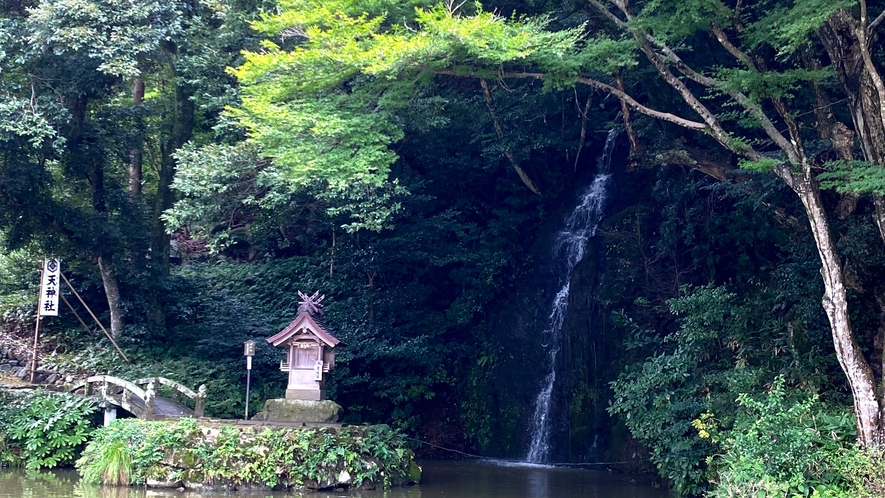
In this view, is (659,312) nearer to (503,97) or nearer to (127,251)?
(503,97)

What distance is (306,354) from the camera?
44.9ft

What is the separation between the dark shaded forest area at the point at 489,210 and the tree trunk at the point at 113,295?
7cm

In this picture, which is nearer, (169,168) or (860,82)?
(860,82)

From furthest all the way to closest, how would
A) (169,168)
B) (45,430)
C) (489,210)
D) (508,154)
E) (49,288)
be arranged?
(489,210), (169,168), (508,154), (49,288), (45,430)

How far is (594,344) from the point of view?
16.6 meters

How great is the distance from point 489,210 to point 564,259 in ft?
9.83

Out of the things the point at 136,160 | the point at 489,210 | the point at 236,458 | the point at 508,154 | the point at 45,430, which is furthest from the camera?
the point at 489,210

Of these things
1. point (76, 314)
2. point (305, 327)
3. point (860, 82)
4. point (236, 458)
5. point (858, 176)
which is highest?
point (860, 82)

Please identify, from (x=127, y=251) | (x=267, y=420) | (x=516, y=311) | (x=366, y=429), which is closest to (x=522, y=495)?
(x=366, y=429)

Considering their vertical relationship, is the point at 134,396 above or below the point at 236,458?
above

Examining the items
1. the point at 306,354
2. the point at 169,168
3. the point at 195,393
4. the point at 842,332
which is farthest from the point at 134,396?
the point at 842,332

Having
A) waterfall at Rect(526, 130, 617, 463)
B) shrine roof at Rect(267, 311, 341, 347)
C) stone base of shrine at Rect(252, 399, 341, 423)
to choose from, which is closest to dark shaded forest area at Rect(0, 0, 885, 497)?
waterfall at Rect(526, 130, 617, 463)

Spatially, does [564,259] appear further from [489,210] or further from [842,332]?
[842,332]

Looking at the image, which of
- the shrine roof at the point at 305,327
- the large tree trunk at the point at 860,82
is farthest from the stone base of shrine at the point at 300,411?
the large tree trunk at the point at 860,82
